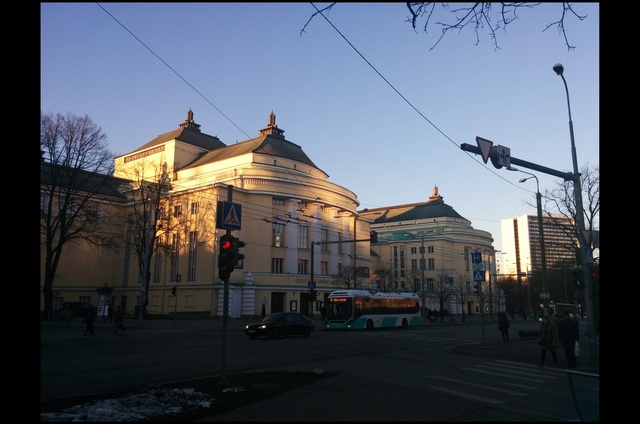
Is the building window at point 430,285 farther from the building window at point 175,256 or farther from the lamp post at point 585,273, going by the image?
the lamp post at point 585,273

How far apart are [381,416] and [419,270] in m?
85.0

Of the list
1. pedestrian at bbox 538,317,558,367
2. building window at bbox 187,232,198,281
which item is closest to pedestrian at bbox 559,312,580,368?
pedestrian at bbox 538,317,558,367

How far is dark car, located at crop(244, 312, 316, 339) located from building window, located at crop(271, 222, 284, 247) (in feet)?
98.3

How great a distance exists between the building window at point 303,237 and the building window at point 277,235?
2.49 metres

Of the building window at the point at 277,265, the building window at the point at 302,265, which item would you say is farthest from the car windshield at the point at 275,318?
the building window at the point at 302,265

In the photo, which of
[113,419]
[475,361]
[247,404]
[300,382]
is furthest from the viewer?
[475,361]

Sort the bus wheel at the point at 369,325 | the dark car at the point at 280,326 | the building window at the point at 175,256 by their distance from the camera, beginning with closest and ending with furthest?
the dark car at the point at 280,326
the bus wheel at the point at 369,325
the building window at the point at 175,256

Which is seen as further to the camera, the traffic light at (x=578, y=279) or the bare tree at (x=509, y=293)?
the bare tree at (x=509, y=293)

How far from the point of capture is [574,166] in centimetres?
1852

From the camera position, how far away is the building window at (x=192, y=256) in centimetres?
5584

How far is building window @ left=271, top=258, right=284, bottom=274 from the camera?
2294 inches
